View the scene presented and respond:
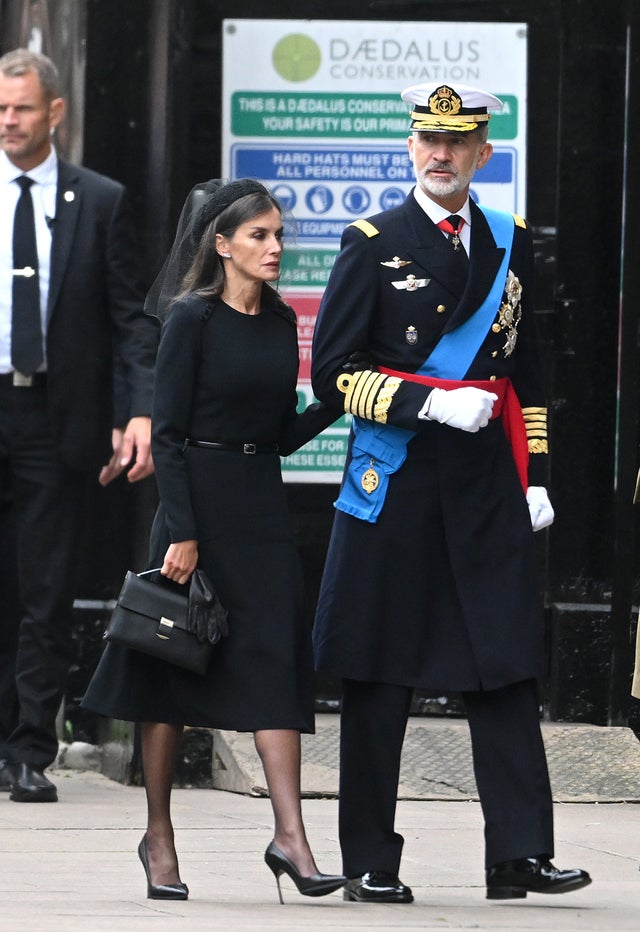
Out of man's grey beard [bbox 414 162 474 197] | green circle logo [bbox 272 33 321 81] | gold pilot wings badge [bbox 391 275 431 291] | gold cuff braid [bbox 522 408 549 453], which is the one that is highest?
green circle logo [bbox 272 33 321 81]

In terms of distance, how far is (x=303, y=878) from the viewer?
538 cm

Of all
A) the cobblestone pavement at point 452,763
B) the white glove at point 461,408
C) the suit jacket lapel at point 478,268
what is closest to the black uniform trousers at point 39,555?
the cobblestone pavement at point 452,763

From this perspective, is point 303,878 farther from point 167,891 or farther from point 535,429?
point 535,429

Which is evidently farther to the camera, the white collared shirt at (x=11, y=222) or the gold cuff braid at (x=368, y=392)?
the white collared shirt at (x=11, y=222)

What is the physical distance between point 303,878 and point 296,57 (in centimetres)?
369

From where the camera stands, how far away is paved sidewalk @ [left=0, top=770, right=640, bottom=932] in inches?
206

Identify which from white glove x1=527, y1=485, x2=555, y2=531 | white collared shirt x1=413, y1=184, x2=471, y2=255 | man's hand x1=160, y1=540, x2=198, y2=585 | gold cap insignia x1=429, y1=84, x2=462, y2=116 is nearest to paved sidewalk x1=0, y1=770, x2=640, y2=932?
man's hand x1=160, y1=540, x2=198, y2=585

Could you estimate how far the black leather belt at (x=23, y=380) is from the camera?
7387mm

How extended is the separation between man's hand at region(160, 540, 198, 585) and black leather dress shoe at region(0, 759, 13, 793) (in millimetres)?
1994

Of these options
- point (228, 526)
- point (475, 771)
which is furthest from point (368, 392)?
point (475, 771)

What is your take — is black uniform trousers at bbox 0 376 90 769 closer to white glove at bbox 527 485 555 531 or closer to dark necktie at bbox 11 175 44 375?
dark necktie at bbox 11 175 44 375

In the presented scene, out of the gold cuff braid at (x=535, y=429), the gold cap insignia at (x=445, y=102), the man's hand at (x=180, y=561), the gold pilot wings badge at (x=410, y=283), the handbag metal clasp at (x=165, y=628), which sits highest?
the gold cap insignia at (x=445, y=102)

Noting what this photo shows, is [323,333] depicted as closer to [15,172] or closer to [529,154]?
[15,172]

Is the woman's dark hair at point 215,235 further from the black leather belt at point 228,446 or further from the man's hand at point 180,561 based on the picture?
the man's hand at point 180,561
